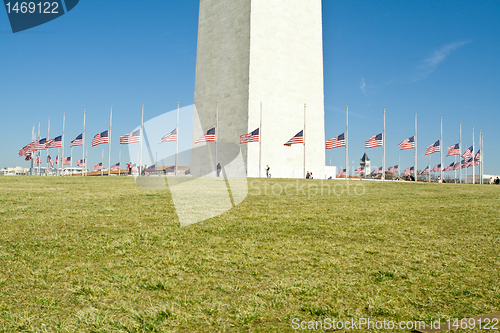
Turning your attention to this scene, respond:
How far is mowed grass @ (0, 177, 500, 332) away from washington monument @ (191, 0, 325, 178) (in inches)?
1377

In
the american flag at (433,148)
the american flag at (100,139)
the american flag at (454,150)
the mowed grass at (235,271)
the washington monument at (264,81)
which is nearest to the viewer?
the mowed grass at (235,271)

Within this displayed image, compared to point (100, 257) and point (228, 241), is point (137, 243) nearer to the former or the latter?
point (100, 257)

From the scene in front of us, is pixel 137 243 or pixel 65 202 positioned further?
pixel 65 202

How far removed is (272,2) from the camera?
4666 cm

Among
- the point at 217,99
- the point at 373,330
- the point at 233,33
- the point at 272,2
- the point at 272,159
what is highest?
the point at 272,2

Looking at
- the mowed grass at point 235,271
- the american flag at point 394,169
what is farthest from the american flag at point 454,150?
the mowed grass at point 235,271

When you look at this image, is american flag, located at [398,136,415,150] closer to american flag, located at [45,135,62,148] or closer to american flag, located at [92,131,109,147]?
american flag, located at [92,131,109,147]

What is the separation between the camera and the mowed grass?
377 centimetres

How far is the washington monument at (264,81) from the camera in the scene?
45125 mm

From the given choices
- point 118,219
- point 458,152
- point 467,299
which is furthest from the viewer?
point 458,152

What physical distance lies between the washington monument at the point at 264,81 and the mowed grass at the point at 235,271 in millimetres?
34985

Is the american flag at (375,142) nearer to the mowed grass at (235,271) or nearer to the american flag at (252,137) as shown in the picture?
the american flag at (252,137)

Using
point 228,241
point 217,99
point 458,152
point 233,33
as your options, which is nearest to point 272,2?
point 233,33

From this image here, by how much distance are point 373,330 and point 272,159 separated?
138ft
